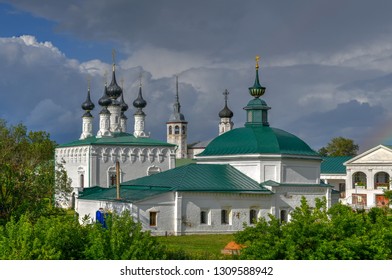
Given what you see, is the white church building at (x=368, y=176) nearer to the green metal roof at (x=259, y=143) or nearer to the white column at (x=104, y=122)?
the green metal roof at (x=259, y=143)

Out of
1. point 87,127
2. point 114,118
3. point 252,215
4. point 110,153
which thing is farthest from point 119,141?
point 252,215

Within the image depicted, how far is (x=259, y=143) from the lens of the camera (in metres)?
40.8

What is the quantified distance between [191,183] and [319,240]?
65.0ft

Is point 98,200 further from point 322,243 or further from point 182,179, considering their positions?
point 322,243

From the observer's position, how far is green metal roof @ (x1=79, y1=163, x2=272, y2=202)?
3684 centimetres

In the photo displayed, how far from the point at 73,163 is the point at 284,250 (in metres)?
46.0

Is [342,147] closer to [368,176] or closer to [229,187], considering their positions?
[368,176]

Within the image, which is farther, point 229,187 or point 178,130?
point 178,130

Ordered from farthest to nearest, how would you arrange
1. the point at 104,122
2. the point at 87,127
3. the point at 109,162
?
the point at 87,127 < the point at 104,122 < the point at 109,162

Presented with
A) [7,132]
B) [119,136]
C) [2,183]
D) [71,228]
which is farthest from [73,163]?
[71,228]

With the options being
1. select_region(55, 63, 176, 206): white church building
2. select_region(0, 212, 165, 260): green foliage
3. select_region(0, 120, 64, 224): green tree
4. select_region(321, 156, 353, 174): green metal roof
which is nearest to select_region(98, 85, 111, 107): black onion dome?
select_region(55, 63, 176, 206): white church building

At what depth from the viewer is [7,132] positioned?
47.2m

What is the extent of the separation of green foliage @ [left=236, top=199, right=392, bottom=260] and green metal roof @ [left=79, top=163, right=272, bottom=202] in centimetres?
1728

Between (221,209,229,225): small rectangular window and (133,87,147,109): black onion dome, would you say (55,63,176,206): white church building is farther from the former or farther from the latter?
(221,209,229,225): small rectangular window
